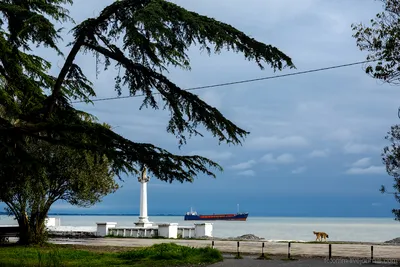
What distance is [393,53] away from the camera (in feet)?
48.2

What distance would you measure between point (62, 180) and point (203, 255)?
1038cm

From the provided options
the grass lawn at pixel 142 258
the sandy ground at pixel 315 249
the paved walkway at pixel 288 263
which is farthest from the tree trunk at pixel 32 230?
the paved walkway at pixel 288 263

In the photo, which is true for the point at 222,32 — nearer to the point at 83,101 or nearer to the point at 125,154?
the point at 125,154

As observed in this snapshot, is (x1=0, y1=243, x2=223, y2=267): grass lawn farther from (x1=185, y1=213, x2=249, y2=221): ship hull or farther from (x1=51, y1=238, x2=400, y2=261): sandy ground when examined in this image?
(x1=185, y1=213, x2=249, y2=221): ship hull

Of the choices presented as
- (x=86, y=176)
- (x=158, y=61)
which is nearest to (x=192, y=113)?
(x=158, y=61)

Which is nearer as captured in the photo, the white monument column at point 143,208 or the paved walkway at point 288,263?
the paved walkway at point 288,263

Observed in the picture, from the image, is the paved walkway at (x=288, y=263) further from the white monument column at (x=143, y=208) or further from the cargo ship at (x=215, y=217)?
the cargo ship at (x=215, y=217)

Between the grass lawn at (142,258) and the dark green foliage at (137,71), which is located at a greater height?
the dark green foliage at (137,71)

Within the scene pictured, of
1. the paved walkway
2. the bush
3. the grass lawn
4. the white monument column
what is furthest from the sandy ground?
the white monument column

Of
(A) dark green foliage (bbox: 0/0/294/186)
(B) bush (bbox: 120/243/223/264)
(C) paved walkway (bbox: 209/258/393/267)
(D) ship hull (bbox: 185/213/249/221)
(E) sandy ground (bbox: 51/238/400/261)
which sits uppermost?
(A) dark green foliage (bbox: 0/0/294/186)

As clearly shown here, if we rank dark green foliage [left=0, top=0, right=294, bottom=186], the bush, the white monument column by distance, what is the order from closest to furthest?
dark green foliage [left=0, top=0, right=294, bottom=186], the bush, the white monument column

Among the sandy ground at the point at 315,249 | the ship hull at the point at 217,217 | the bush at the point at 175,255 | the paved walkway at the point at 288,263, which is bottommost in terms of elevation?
the ship hull at the point at 217,217

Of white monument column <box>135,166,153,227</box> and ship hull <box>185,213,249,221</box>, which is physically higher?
white monument column <box>135,166,153,227</box>

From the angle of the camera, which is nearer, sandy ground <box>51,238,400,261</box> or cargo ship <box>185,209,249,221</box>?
sandy ground <box>51,238,400,261</box>
